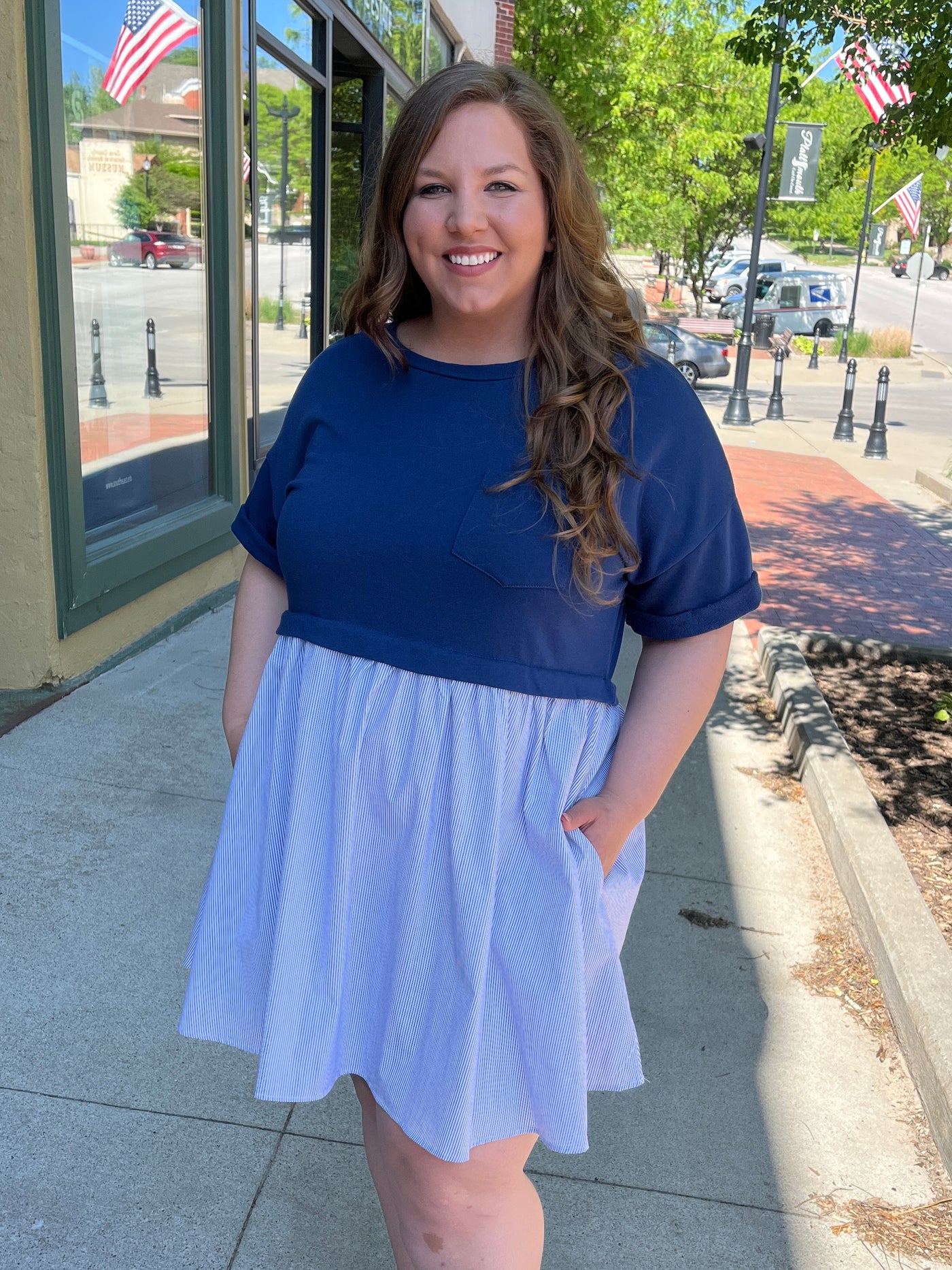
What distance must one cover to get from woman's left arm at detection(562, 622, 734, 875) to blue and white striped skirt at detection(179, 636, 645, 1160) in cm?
4

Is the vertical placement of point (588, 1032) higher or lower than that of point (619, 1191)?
higher

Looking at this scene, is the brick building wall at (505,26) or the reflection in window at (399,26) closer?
the reflection in window at (399,26)

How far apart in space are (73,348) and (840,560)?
6.58 m

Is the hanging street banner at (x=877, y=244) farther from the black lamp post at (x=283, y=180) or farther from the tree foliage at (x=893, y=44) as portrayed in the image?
the tree foliage at (x=893, y=44)

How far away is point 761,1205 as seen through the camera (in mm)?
2582

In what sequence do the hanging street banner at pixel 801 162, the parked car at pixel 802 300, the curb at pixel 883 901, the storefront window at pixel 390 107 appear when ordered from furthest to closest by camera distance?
the parked car at pixel 802 300, the hanging street banner at pixel 801 162, the storefront window at pixel 390 107, the curb at pixel 883 901

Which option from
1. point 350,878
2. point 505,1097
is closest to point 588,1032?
point 505,1097

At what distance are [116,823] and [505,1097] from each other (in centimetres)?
253

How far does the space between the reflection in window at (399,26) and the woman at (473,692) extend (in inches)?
319

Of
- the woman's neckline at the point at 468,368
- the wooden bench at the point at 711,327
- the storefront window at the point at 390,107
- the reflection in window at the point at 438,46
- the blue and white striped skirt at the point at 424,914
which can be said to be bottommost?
the wooden bench at the point at 711,327

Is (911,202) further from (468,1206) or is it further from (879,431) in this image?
(468,1206)

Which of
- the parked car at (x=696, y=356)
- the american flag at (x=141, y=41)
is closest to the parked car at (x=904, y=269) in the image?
the parked car at (x=696, y=356)

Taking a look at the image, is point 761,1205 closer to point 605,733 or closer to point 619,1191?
point 619,1191

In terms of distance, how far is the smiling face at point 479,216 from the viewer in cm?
176
